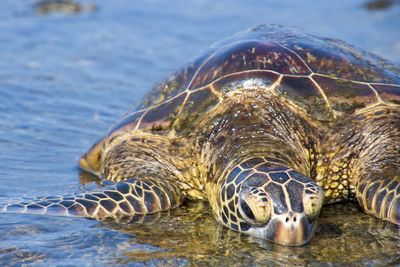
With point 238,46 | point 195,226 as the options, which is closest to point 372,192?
point 195,226

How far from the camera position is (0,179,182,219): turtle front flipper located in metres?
5.58

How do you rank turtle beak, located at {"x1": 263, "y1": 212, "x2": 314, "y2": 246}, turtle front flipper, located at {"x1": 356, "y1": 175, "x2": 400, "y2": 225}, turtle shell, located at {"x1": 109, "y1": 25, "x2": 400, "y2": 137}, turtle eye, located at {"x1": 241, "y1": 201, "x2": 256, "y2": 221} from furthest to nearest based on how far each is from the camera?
turtle shell, located at {"x1": 109, "y1": 25, "x2": 400, "y2": 137}, turtle front flipper, located at {"x1": 356, "y1": 175, "x2": 400, "y2": 225}, turtle eye, located at {"x1": 241, "y1": 201, "x2": 256, "y2": 221}, turtle beak, located at {"x1": 263, "y1": 212, "x2": 314, "y2": 246}

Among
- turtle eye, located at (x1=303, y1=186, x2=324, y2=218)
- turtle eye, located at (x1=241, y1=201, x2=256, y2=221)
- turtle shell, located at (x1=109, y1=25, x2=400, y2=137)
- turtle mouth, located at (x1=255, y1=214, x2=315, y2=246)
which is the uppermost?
turtle shell, located at (x1=109, y1=25, x2=400, y2=137)

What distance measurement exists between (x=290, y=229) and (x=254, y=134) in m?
1.21

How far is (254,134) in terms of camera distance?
5984 mm

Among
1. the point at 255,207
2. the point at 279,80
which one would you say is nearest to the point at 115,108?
the point at 279,80

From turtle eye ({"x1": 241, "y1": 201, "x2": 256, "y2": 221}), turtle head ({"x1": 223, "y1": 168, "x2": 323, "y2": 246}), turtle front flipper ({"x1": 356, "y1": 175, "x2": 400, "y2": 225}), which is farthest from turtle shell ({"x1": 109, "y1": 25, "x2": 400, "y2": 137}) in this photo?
turtle eye ({"x1": 241, "y1": 201, "x2": 256, "y2": 221})

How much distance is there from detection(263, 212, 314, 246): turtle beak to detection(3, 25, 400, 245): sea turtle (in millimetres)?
192

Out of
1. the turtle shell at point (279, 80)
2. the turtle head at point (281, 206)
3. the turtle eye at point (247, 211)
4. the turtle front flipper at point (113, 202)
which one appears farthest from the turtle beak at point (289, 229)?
the turtle shell at point (279, 80)

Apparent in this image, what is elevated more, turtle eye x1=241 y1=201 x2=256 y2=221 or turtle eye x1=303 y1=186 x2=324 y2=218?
turtle eye x1=303 y1=186 x2=324 y2=218

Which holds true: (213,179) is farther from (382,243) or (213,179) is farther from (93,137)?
(93,137)

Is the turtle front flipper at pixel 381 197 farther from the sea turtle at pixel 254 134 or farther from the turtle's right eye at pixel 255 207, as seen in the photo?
the turtle's right eye at pixel 255 207

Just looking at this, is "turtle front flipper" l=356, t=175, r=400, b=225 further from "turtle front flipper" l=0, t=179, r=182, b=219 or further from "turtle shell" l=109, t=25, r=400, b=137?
"turtle front flipper" l=0, t=179, r=182, b=219

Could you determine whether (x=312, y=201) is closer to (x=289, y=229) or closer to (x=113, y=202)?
(x=289, y=229)
